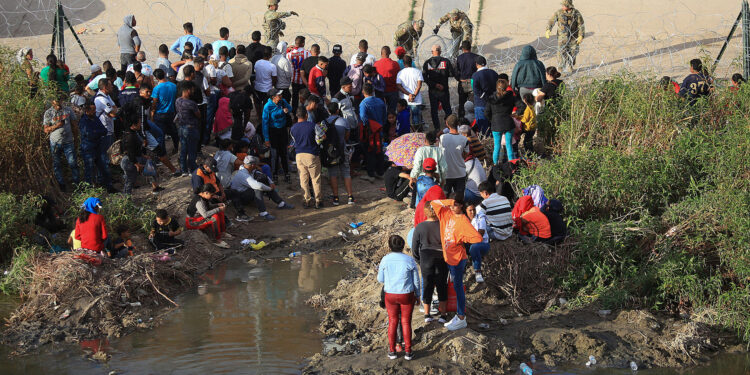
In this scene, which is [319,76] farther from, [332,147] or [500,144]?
[500,144]

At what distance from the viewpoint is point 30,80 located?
12.3 metres

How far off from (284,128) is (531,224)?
4864mm

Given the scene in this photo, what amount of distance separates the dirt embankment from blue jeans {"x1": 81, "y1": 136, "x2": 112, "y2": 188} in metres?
4.65

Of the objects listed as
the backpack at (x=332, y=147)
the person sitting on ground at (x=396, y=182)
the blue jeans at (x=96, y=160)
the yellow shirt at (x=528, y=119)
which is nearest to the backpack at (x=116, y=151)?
the blue jeans at (x=96, y=160)

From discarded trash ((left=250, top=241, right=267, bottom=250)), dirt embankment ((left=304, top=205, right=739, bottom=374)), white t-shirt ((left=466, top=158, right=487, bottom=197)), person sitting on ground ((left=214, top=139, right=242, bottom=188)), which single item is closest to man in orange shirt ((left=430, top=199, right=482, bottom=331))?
dirt embankment ((left=304, top=205, right=739, bottom=374))

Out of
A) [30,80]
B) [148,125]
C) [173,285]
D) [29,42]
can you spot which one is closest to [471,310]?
[173,285]

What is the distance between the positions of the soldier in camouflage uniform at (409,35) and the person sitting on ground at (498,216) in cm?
789

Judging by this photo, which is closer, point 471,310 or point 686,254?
point 471,310

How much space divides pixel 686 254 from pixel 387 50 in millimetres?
6785

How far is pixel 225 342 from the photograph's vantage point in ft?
27.9

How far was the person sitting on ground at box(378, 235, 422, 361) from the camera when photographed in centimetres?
761

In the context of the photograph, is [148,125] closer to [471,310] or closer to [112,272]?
[112,272]

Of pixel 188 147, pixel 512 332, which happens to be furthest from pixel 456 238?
pixel 188 147

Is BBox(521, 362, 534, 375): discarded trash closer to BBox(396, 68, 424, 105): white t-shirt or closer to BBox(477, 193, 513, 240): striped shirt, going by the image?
BBox(477, 193, 513, 240): striped shirt
